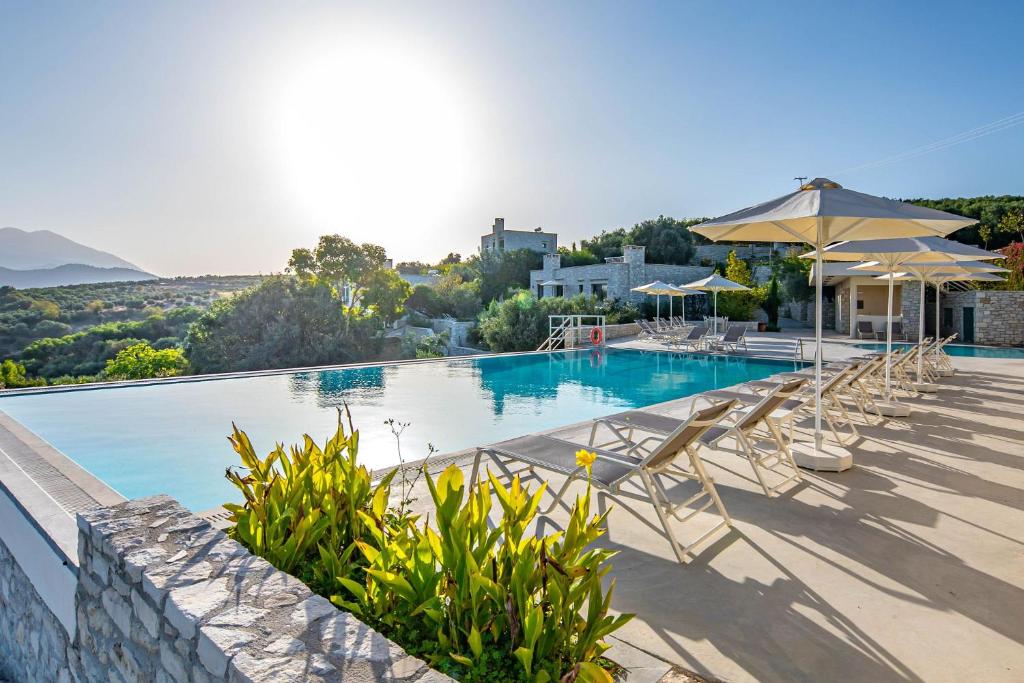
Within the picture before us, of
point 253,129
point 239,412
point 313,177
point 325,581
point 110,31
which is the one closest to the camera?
point 325,581

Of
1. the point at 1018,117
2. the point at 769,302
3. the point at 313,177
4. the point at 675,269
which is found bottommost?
the point at 769,302

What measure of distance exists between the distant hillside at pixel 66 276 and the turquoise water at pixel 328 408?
3514 cm

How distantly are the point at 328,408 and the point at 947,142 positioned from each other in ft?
114

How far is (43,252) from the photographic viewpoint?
56.0 meters

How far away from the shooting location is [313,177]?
14414mm

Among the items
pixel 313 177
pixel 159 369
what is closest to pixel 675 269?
A: pixel 313 177

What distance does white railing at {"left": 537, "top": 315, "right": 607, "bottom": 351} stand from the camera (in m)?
16.5

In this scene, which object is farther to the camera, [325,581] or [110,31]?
[110,31]

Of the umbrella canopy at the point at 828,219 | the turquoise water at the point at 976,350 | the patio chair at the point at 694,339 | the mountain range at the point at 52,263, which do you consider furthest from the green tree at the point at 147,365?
the mountain range at the point at 52,263

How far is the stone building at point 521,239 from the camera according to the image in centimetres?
4188

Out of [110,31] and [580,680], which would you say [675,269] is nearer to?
[110,31]

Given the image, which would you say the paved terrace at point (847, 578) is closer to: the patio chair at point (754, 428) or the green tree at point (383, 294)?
the patio chair at point (754, 428)

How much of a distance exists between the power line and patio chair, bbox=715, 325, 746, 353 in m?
18.9

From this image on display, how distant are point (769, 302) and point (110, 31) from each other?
2370 centimetres
